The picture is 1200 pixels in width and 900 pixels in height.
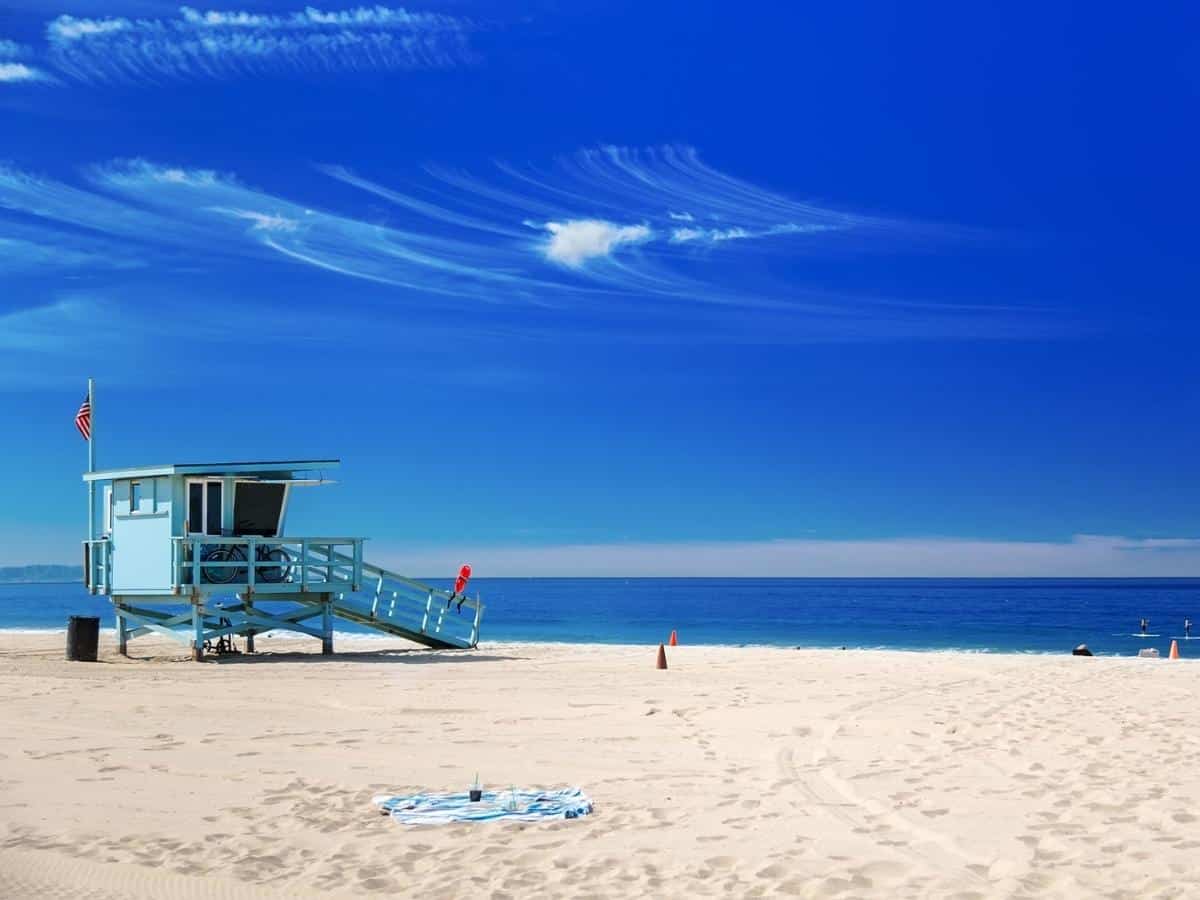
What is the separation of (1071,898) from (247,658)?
2039 cm

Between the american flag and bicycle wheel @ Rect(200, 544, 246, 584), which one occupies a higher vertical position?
the american flag

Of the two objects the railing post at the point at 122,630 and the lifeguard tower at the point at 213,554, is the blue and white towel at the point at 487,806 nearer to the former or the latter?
the lifeguard tower at the point at 213,554

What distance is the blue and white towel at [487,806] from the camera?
8.29 meters

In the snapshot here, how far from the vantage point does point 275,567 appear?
24.7 meters

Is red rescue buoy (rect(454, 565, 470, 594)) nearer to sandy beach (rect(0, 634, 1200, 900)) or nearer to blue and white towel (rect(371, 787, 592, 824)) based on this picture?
sandy beach (rect(0, 634, 1200, 900))

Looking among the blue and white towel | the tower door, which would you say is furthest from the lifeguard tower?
the blue and white towel

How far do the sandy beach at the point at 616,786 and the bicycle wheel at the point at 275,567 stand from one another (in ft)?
20.2

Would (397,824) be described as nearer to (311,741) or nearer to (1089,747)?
(311,741)

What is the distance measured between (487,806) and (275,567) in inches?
674

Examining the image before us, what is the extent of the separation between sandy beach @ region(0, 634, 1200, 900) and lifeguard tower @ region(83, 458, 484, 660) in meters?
5.78

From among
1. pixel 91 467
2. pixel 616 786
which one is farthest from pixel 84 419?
pixel 616 786

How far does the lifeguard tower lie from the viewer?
2381 cm

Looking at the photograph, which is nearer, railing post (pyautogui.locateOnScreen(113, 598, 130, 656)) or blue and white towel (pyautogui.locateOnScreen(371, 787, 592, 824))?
blue and white towel (pyautogui.locateOnScreen(371, 787, 592, 824))

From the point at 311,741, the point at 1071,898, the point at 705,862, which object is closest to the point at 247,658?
the point at 311,741
